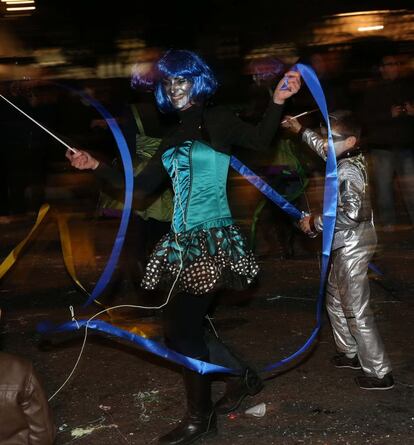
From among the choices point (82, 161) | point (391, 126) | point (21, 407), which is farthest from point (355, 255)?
point (391, 126)

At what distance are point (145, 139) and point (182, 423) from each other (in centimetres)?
217

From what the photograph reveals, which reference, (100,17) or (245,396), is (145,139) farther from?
(100,17)

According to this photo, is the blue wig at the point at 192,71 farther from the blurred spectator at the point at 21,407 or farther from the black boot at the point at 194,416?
the blurred spectator at the point at 21,407

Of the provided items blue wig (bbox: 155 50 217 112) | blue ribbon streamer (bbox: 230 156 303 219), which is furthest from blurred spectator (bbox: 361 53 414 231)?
blue wig (bbox: 155 50 217 112)

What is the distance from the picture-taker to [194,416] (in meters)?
3.74

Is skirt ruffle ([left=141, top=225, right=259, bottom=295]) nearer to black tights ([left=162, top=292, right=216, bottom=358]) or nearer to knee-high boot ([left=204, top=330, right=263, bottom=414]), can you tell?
black tights ([left=162, top=292, right=216, bottom=358])

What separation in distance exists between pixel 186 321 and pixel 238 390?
28.2 inches

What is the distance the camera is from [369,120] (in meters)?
8.72

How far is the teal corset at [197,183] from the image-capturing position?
3.55m

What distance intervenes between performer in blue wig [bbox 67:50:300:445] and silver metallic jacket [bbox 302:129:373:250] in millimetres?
668

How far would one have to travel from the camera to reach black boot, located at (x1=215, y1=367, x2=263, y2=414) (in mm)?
4059

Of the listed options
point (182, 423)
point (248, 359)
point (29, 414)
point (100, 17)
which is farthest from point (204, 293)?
point (100, 17)

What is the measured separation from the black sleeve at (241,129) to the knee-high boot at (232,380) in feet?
3.69

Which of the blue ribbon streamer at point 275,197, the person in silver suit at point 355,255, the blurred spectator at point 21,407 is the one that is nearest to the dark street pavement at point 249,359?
the person in silver suit at point 355,255
